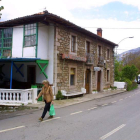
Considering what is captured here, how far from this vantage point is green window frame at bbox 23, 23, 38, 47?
1188cm

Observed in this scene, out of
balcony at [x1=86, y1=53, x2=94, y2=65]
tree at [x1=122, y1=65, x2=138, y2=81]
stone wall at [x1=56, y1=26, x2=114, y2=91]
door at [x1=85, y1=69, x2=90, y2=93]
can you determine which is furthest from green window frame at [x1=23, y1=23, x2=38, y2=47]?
tree at [x1=122, y1=65, x2=138, y2=81]

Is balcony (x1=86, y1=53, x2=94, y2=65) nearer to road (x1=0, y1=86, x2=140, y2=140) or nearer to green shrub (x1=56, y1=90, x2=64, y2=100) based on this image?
green shrub (x1=56, y1=90, x2=64, y2=100)

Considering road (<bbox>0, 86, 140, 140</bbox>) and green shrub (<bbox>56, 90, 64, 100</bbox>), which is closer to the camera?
road (<bbox>0, 86, 140, 140</bbox>)

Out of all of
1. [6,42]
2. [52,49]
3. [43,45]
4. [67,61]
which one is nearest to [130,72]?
[67,61]

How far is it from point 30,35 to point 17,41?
1.34m

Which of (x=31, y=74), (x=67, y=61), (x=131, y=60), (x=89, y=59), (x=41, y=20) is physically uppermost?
(x=131, y=60)

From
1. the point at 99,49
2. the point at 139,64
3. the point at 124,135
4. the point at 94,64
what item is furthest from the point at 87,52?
the point at 139,64

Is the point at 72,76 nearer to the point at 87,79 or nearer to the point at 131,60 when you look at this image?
the point at 87,79

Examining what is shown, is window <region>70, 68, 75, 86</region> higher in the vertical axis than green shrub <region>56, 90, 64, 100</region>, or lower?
higher

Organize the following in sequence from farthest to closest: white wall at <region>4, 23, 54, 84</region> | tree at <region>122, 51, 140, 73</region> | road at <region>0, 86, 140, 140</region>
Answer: tree at <region>122, 51, 140, 73</region> → white wall at <region>4, 23, 54, 84</region> → road at <region>0, 86, 140, 140</region>

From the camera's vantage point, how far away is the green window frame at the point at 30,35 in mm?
11875

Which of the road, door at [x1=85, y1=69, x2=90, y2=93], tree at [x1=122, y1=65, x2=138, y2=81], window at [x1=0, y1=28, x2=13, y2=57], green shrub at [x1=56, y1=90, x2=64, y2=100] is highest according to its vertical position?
window at [x1=0, y1=28, x2=13, y2=57]

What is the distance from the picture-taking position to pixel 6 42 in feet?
44.5

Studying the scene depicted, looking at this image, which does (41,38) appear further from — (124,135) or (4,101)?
(124,135)
